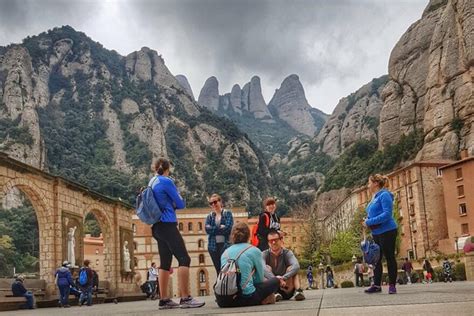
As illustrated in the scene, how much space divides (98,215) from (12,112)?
85.0m

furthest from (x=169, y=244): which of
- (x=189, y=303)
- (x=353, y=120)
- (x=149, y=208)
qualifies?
(x=353, y=120)

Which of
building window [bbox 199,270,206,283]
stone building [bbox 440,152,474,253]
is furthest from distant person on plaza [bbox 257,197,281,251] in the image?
building window [bbox 199,270,206,283]

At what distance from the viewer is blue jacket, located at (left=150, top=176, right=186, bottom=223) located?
23.1 ft

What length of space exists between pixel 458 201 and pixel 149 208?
4534cm

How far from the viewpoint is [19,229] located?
73.2m

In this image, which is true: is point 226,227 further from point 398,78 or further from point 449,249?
point 398,78

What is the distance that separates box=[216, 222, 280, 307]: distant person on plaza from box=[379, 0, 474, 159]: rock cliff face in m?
53.8

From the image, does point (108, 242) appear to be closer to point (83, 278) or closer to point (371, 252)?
point (83, 278)

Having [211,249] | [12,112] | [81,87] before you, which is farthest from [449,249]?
[81,87]

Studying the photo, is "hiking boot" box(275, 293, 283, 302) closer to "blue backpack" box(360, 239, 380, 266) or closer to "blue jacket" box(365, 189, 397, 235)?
"blue jacket" box(365, 189, 397, 235)

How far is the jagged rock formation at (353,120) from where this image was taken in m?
108

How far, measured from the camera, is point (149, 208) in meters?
6.95

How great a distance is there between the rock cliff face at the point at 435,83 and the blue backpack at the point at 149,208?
54.0 m

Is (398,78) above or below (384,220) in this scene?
above
